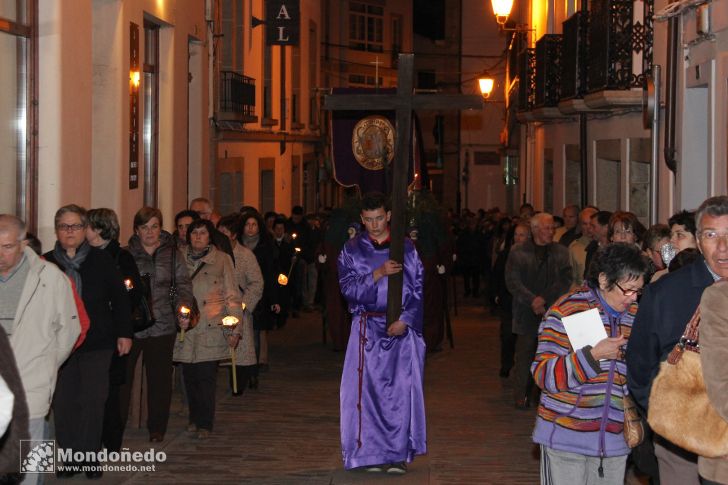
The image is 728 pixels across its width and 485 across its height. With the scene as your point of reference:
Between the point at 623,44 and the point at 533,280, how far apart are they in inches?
193

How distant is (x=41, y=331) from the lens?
288 inches

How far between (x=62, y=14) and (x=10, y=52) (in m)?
0.81

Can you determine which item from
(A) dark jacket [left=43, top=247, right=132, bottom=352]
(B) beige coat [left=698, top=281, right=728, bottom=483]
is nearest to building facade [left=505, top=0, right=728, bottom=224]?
(A) dark jacket [left=43, top=247, right=132, bottom=352]

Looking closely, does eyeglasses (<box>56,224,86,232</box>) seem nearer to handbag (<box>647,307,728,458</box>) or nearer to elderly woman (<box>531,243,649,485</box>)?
elderly woman (<box>531,243,649,485</box>)

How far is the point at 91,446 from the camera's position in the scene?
902 cm

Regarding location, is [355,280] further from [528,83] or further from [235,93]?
[528,83]

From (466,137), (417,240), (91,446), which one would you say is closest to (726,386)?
(91,446)

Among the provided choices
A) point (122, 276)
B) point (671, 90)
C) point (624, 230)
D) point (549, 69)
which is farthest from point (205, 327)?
point (549, 69)

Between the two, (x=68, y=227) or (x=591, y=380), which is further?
(x=68, y=227)

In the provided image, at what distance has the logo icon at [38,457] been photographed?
6599 millimetres

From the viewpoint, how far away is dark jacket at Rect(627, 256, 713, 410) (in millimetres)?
5461

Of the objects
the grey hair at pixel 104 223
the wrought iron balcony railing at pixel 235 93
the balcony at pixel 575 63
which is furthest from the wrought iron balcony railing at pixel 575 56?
the grey hair at pixel 104 223

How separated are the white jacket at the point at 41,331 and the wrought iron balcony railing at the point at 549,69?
1477 centimetres

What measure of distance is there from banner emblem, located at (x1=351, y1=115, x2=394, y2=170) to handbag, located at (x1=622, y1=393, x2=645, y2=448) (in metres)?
16.2
